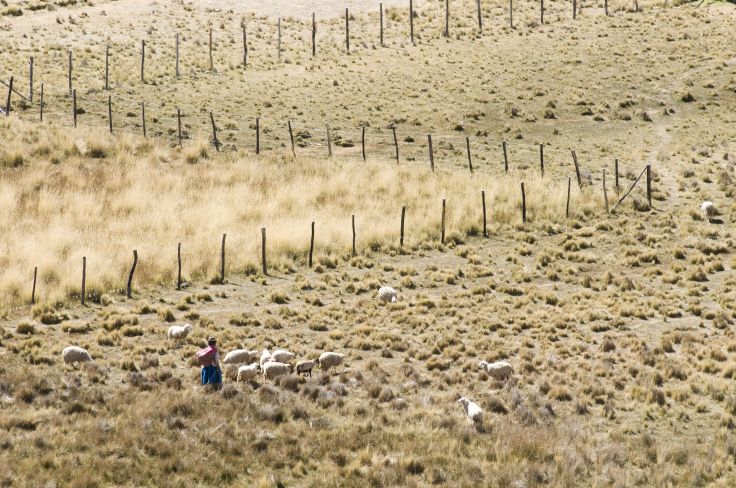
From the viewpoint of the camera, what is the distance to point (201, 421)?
16.2 metres

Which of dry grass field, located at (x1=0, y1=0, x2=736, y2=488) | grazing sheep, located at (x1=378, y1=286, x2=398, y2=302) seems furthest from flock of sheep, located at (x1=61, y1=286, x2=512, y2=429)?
grazing sheep, located at (x1=378, y1=286, x2=398, y2=302)

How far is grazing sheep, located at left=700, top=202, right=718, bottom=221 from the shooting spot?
34844 mm

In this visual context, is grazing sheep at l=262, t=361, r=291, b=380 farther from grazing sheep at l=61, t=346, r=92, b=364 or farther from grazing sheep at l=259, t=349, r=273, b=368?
grazing sheep at l=61, t=346, r=92, b=364

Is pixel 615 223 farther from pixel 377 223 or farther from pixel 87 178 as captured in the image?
pixel 87 178

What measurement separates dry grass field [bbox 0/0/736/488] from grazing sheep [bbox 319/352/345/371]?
26 cm

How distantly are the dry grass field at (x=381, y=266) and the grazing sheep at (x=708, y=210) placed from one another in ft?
1.42

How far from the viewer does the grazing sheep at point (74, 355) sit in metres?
19.1

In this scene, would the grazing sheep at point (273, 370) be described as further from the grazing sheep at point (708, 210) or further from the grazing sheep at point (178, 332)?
the grazing sheep at point (708, 210)

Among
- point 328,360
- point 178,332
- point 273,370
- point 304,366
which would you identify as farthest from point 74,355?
point 328,360

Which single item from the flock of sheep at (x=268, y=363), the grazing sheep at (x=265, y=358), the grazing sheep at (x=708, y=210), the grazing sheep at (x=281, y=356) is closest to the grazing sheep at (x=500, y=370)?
the flock of sheep at (x=268, y=363)

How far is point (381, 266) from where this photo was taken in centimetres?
2886

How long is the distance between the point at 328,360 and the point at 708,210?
20.9 meters

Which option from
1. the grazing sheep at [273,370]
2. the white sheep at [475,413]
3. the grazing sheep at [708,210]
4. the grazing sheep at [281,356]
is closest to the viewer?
the white sheep at [475,413]

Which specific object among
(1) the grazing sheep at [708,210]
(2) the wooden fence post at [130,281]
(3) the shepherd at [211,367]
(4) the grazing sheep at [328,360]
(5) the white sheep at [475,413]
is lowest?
(5) the white sheep at [475,413]
